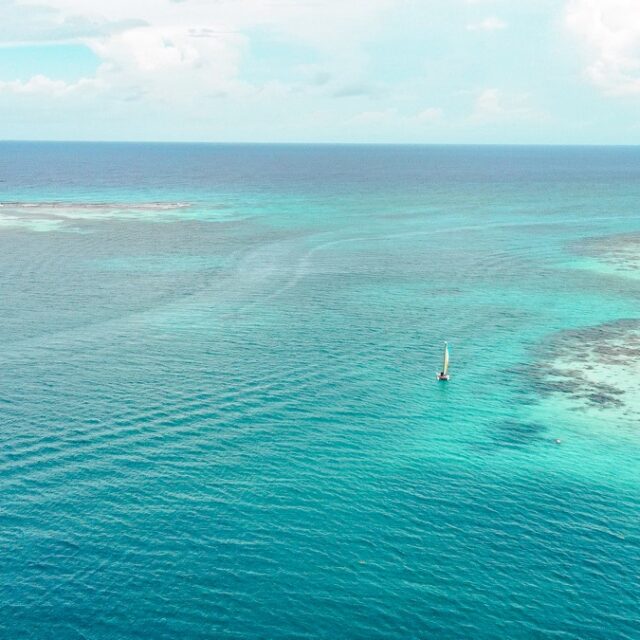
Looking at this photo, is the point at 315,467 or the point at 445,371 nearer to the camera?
the point at 315,467

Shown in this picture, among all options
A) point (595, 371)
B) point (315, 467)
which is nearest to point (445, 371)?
point (595, 371)

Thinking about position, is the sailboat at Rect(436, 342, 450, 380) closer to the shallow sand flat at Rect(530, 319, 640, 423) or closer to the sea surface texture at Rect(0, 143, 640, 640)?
the sea surface texture at Rect(0, 143, 640, 640)

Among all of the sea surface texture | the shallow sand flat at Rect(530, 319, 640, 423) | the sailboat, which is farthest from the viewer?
the sailboat

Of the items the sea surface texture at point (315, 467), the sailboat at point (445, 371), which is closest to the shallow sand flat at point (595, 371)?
the sea surface texture at point (315, 467)

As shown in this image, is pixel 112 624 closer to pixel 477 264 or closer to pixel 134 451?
pixel 134 451

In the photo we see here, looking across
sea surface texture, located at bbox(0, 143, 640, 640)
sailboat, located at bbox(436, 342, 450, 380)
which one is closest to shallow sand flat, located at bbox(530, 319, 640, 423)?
sea surface texture, located at bbox(0, 143, 640, 640)

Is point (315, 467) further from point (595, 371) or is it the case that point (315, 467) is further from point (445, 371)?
point (595, 371)

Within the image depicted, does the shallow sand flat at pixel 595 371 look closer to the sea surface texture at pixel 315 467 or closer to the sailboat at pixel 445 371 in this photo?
the sea surface texture at pixel 315 467

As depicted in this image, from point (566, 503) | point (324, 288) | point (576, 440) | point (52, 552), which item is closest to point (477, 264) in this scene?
point (324, 288)
